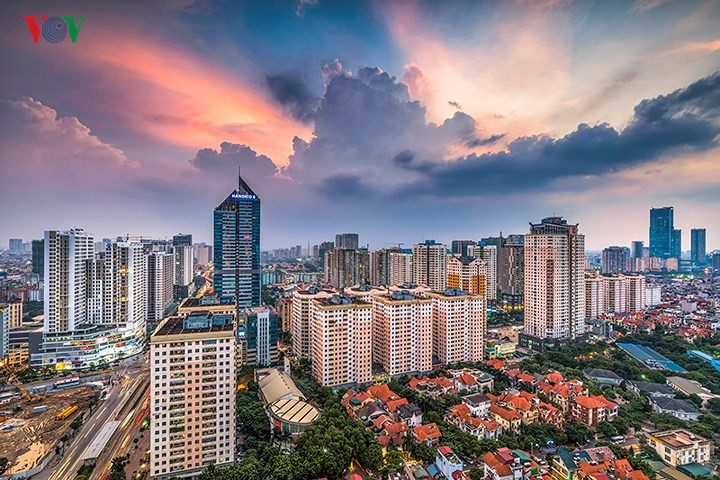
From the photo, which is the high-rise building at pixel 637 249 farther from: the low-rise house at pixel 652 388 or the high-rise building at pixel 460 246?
the low-rise house at pixel 652 388

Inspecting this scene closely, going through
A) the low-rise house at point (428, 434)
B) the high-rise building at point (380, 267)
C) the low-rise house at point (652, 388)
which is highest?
the high-rise building at point (380, 267)

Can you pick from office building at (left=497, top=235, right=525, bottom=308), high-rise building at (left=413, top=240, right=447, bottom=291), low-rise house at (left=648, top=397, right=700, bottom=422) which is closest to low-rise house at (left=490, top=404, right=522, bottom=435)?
low-rise house at (left=648, top=397, right=700, bottom=422)

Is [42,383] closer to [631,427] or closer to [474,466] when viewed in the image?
[474,466]

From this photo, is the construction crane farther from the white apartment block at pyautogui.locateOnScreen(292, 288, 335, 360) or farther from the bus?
the white apartment block at pyautogui.locateOnScreen(292, 288, 335, 360)

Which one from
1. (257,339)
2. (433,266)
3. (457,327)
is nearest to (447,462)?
(457,327)

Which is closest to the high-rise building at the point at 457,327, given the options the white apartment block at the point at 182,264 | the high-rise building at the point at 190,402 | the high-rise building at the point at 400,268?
the high-rise building at the point at 190,402

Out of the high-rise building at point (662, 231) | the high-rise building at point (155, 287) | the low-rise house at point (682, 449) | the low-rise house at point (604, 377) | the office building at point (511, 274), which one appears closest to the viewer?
the low-rise house at point (682, 449)

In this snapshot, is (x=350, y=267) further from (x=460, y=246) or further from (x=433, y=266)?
(x=460, y=246)

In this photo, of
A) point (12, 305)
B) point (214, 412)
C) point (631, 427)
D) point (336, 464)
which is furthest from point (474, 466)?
point (12, 305)
